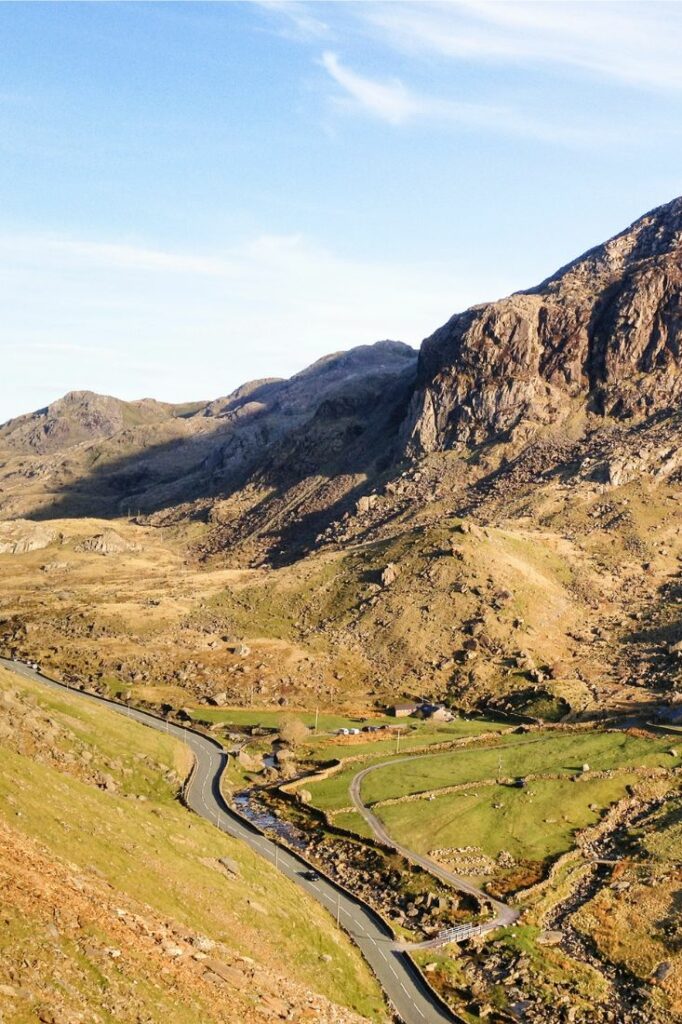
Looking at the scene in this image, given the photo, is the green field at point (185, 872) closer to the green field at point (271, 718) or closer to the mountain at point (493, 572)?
the green field at point (271, 718)

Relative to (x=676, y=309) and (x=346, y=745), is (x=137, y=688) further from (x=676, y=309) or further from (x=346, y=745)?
(x=676, y=309)

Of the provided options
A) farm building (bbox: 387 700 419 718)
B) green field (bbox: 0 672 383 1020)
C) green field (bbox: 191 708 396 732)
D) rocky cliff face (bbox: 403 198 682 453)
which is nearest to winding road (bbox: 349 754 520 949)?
green field (bbox: 0 672 383 1020)

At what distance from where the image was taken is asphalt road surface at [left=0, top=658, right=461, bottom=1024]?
2076 inches

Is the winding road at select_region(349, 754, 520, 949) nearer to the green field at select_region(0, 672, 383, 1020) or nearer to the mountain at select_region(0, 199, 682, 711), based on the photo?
the green field at select_region(0, 672, 383, 1020)

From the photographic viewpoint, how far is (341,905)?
213 feet

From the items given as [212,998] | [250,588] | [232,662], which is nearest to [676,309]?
[250,588]

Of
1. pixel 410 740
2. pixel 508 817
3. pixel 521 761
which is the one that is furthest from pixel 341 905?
pixel 410 740

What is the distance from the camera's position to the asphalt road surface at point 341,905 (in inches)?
2076

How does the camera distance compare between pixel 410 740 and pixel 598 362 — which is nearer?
pixel 410 740

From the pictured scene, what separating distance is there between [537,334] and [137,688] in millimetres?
122805

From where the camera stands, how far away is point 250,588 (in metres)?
153

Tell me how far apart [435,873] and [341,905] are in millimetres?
9797

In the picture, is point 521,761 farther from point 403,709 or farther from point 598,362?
point 598,362

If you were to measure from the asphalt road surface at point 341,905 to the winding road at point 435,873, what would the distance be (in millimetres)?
2979
